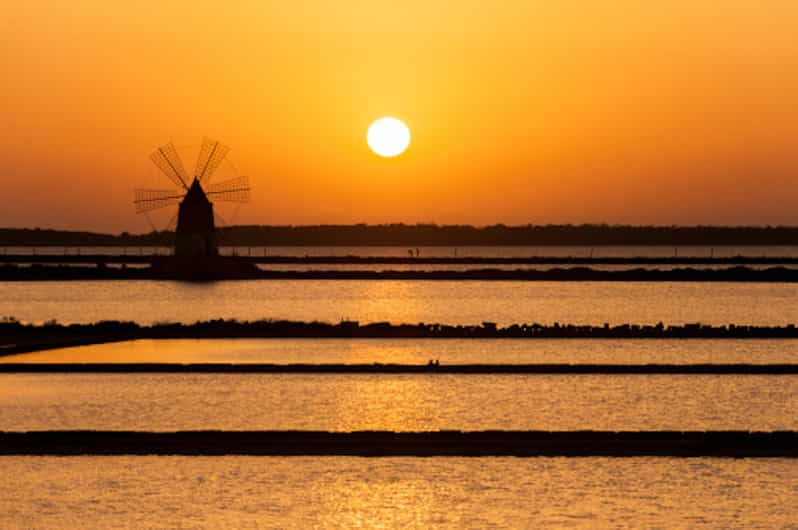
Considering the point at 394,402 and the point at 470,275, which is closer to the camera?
the point at 394,402

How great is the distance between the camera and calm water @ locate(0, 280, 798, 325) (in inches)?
2055

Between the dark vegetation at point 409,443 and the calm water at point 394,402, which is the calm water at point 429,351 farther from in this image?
the dark vegetation at point 409,443

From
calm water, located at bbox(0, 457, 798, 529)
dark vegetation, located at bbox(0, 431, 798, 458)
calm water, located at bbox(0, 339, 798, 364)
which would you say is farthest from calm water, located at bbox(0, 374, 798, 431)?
calm water, located at bbox(0, 339, 798, 364)

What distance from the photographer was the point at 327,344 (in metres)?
34.9

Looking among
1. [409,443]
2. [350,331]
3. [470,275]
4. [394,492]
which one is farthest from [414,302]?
[394,492]

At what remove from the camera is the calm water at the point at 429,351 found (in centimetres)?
2958

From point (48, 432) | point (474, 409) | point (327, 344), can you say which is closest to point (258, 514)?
point (48, 432)

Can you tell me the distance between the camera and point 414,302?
222ft

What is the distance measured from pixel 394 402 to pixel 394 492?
715cm

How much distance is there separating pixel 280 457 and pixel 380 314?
1525 inches

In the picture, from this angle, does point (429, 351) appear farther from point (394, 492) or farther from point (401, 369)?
point (394, 492)

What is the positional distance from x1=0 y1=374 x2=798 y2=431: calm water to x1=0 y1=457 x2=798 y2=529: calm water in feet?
9.89

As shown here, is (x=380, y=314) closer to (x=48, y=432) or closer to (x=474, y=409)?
(x=474, y=409)

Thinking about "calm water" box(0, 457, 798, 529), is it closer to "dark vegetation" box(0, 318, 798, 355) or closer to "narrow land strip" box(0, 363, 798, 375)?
"narrow land strip" box(0, 363, 798, 375)
